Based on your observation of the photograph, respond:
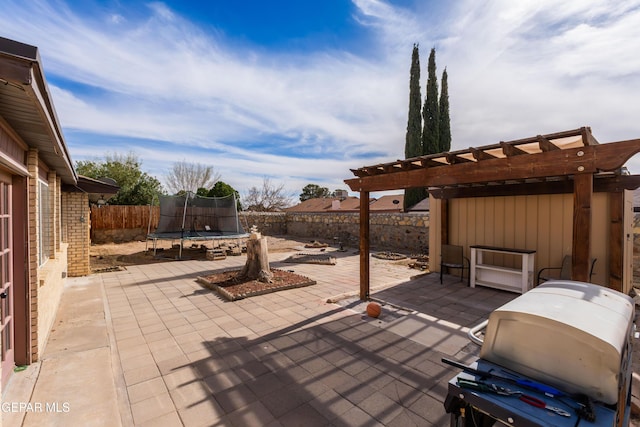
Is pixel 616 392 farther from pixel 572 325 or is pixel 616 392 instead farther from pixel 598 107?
pixel 598 107

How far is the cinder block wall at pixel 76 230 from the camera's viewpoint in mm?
6445

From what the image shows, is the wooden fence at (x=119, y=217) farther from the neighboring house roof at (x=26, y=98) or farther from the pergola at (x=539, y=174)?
the pergola at (x=539, y=174)

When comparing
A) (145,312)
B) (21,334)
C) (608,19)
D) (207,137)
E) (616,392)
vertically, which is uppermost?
(207,137)

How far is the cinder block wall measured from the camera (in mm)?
6445

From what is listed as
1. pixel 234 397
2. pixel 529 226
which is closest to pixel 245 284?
pixel 234 397

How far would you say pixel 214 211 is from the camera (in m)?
11.2

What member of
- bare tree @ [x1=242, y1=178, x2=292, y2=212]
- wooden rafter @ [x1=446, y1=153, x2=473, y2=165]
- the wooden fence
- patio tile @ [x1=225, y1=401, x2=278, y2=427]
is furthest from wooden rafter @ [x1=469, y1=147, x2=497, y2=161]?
bare tree @ [x1=242, y1=178, x2=292, y2=212]

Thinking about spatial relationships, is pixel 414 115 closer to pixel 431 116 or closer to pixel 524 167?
pixel 431 116

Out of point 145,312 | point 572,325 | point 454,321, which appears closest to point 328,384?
point 572,325

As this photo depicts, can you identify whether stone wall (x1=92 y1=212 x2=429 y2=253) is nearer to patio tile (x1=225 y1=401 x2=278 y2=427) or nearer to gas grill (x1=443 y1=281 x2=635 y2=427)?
gas grill (x1=443 y1=281 x2=635 y2=427)

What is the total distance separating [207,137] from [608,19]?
55.6 ft

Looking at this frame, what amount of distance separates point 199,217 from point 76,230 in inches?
177

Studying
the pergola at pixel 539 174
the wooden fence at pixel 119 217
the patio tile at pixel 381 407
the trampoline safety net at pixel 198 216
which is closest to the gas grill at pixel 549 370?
the patio tile at pixel 381 407

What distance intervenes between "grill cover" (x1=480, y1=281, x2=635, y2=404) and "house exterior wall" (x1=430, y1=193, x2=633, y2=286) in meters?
3.79
